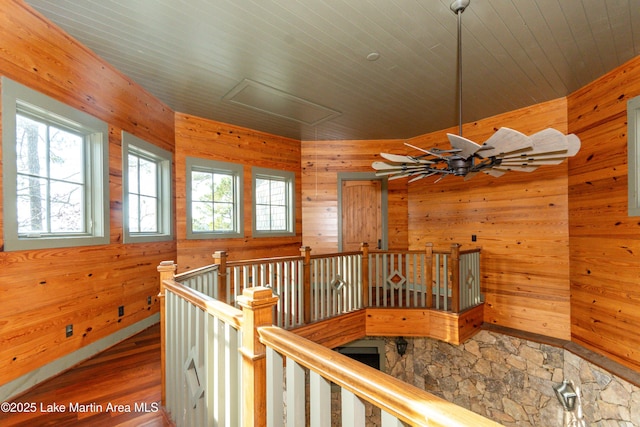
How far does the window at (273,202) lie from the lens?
512 cm

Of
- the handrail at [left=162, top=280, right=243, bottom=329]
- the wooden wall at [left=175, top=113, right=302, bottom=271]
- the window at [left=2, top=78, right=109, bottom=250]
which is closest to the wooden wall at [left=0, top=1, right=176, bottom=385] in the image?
the window at [left=2, top=78, right=109, bottom=250]

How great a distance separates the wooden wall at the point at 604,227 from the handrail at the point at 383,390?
3.64 metres

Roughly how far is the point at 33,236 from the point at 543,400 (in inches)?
221

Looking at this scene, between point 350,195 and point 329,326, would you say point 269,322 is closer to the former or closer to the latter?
point 329,326

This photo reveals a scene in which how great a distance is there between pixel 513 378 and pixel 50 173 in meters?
5.67

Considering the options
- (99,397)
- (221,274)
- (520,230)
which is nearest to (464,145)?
(221,274)

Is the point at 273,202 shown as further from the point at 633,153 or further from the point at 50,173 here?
the point at 633,153

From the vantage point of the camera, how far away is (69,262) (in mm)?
2592

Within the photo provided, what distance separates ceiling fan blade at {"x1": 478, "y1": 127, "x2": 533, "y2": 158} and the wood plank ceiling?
112 centimetres

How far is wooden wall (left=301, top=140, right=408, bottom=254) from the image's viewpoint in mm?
5664

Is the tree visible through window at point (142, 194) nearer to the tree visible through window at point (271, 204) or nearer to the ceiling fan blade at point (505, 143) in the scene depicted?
the tree visible through window at point (271, 204)

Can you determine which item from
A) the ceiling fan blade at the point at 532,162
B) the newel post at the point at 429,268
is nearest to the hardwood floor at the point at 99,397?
the ceiling fan blade at the point at 532,162

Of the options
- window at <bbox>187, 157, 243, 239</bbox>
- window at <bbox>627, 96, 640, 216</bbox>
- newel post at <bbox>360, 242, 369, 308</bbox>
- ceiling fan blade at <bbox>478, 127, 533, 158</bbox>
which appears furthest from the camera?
window at <bbox>187, 157, 243, 239</bbox>

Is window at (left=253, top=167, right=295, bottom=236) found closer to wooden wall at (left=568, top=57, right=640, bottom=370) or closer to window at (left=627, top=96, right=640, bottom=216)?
wooden wall at (left=568, top=57, right=640, bottom=370)
